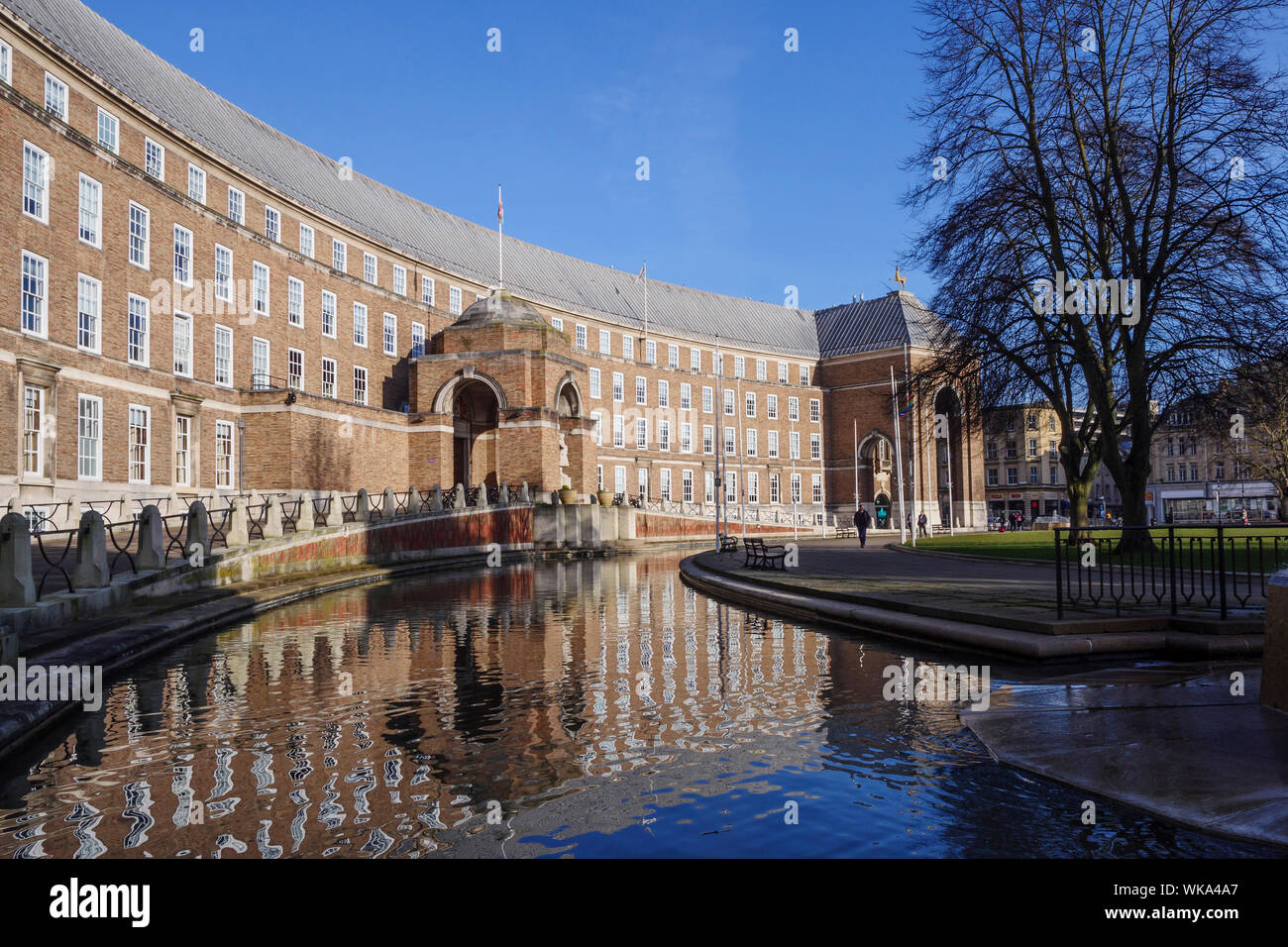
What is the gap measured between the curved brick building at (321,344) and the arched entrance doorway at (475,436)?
0.13 metres

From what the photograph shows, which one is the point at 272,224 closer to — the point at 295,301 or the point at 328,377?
the point at 295,301

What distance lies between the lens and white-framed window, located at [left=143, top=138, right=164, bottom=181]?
108 ft

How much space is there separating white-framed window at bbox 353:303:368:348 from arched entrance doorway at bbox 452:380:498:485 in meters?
6.01

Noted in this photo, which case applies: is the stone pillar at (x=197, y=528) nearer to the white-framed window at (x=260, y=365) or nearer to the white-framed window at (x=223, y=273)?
the white-framed window at (x=223, y=273)

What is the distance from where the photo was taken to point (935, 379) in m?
26.2

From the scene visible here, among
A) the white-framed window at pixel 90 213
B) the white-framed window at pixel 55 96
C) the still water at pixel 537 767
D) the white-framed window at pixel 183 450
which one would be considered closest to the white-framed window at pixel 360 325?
the white-framed window at pixel 183 450

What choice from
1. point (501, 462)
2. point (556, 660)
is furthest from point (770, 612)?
point (501, 462)

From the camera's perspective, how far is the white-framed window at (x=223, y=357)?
3597 centimetres

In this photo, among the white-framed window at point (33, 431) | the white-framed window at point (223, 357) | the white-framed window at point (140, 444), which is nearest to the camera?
the white-framed window at point (33, 431)

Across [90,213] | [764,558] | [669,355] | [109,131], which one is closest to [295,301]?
[109,131]

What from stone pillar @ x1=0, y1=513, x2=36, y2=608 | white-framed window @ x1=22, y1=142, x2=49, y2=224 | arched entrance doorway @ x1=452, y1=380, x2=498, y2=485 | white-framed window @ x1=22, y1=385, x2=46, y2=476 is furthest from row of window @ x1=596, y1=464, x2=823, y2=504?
stone pillar @ x1=0, y1=513, x2=36, y2=608

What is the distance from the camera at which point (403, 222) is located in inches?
2191

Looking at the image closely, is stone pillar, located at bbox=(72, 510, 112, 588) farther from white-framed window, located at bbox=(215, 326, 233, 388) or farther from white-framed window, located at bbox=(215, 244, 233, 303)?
white-framed window, located at bbox=(215, 244, 233, 303)

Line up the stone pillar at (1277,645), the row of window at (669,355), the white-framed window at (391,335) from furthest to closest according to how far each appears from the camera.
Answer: the row of window at (669,355)
the white-framed window at (391,335)
the stone pillar at (1277,645)
